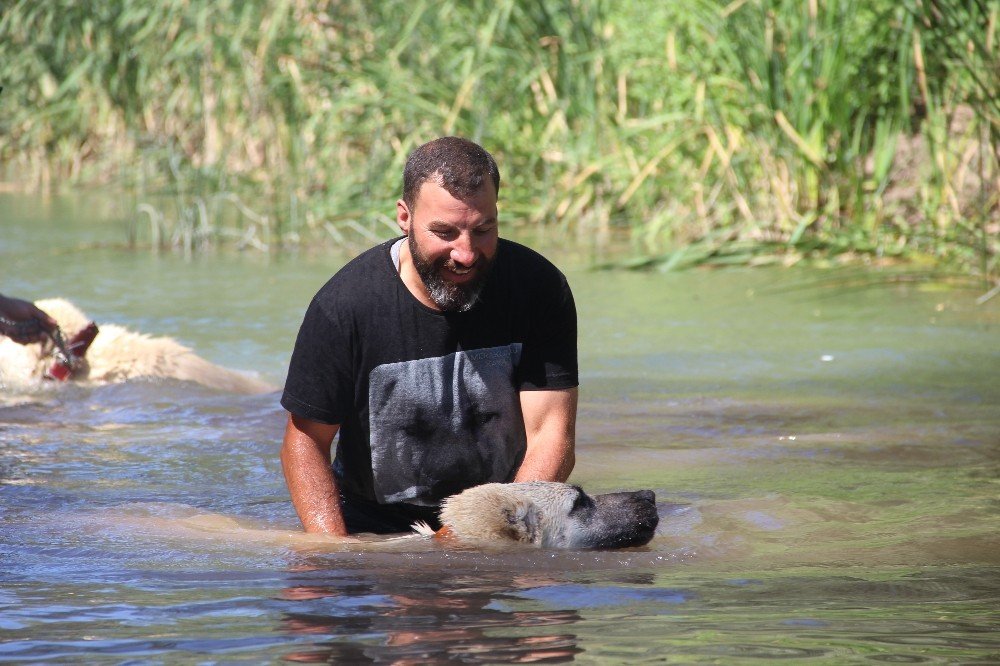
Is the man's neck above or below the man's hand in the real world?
above

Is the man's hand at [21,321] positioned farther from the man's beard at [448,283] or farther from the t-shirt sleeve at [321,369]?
the man's beard at [448,283]

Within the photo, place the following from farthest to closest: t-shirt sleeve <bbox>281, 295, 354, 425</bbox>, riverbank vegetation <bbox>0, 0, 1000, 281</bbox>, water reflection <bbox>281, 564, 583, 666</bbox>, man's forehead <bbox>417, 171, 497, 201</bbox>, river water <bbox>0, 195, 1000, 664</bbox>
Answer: riverbank vegetation <bbox>0, 0, 1000, 281</bbox>, t-shirt sleeve <bbox>281, 295, 354, 425</bbox>, man's forehead <bbox>417, 171, 497, 201</bbox>, river water <bbox>0, 195, 1000, 664</bbox>, water reflection <bbox>281, 564, 583, 666</bbox>

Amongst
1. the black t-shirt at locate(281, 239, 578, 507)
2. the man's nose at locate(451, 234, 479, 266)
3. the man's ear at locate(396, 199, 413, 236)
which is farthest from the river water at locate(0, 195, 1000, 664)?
the man's ear at locate(396, 199, 413, 236)

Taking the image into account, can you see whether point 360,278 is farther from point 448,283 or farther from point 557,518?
point 557,518

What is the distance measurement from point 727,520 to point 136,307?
508cm

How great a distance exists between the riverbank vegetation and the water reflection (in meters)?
5.16

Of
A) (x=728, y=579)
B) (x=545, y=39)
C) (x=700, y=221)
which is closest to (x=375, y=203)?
(x=545, y=39)

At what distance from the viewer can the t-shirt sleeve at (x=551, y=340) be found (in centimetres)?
410

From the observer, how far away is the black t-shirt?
395cm

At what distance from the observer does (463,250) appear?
3783mm

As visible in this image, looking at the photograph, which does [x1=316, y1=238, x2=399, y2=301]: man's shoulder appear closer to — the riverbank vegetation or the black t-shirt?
the black t-shirt

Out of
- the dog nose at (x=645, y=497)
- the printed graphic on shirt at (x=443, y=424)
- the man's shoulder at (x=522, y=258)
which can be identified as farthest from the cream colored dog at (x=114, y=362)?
the dog nose at (x=645, y=497)

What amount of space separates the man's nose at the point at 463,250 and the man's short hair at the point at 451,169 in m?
0.11

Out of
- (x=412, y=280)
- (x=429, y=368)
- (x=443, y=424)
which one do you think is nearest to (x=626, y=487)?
(x=443, y=424)
